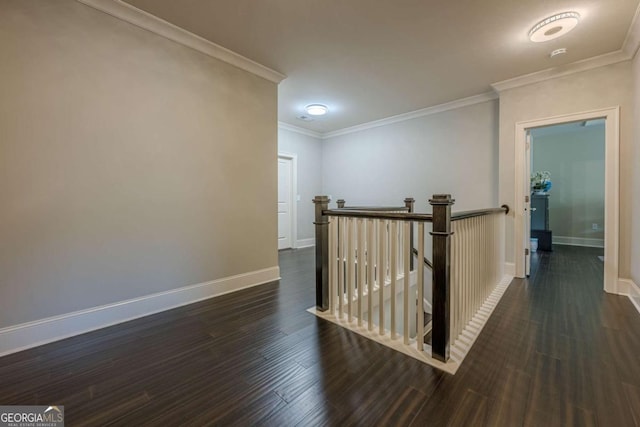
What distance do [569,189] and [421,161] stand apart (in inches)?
158

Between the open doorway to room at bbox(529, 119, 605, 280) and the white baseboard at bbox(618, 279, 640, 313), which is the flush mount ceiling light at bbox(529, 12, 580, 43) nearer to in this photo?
the white baseboard at bbox(618, 279, 640, 313)

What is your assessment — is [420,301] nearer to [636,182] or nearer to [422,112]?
[636,182]

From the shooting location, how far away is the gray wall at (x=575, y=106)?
9.10ft

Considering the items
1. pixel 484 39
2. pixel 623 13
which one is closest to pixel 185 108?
pixel 484 39

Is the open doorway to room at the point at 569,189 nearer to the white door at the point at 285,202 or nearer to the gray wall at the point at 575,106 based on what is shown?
the gray wall at the point at 575,106

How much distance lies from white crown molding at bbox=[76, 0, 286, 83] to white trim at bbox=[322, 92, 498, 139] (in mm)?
2582

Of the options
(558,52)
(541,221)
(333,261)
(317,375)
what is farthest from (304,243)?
(541,221)

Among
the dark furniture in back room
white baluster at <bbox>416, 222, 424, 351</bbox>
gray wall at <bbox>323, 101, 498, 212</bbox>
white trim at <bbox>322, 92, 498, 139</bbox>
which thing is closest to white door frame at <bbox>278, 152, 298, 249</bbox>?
gray wall at <bbox>323, 101, 498, 212</bbox>

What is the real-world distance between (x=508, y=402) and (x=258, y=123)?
3.17m

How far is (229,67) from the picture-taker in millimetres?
2857

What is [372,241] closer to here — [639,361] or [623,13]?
[639,361]

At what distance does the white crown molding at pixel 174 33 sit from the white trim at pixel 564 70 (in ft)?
9.62

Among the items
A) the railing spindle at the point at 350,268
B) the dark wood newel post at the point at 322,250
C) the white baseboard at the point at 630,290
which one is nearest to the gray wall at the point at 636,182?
the white baseboard at the point at 630,290

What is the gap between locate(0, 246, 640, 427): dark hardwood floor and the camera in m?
1.25
